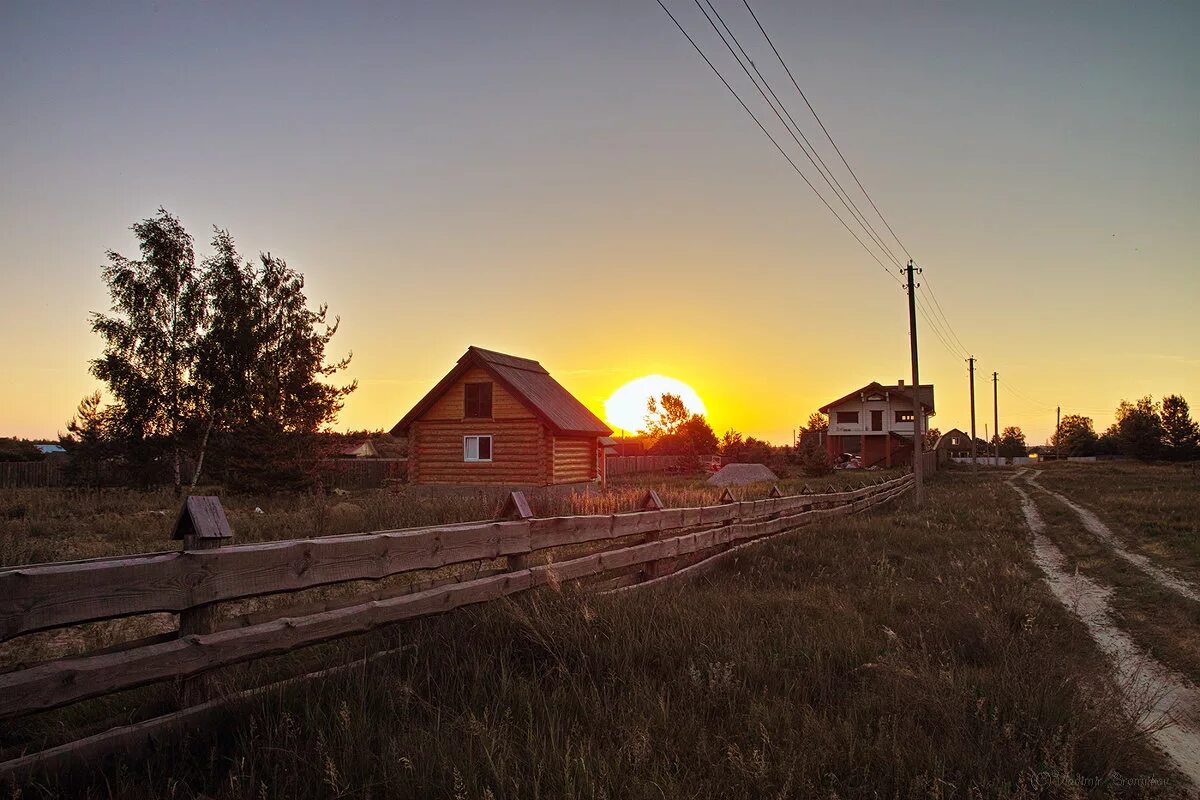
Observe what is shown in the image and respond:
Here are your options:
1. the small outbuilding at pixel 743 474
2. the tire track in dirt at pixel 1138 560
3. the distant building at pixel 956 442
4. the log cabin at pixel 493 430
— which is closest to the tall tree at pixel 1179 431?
the distant building at pixel 956 442

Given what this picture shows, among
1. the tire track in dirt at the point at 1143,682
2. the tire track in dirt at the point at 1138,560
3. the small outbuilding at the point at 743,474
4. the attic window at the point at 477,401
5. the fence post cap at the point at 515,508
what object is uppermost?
the attic window at the point at 477,401

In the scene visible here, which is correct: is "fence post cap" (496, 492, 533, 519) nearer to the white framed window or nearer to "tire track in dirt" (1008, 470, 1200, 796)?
"tire track in dirt" (1008, 470, 1200, 796)

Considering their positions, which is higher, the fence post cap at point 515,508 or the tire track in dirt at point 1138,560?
the fence post cap at point 515,508

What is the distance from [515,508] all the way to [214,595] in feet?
8.98

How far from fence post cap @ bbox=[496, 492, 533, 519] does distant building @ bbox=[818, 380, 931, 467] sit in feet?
197

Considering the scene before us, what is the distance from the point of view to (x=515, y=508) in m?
5.86

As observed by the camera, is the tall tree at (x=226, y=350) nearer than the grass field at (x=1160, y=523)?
No

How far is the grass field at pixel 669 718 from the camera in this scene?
2916 mm

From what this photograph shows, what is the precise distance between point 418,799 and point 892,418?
65237mm

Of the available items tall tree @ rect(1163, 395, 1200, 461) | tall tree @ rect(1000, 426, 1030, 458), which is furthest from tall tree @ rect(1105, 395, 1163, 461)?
tall tree @ rect(1000, 426, 1030, 458)

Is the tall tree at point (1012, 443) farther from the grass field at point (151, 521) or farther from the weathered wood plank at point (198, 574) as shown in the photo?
the weathered wood plank at point (198, 574)

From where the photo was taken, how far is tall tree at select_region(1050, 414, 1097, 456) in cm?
9250

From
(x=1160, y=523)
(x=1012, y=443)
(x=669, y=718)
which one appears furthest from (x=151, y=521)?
(x=1012, y=443)

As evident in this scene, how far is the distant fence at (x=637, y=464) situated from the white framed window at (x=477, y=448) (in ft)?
86.5
